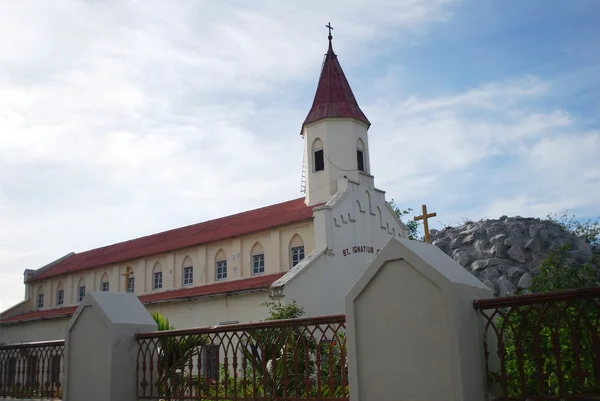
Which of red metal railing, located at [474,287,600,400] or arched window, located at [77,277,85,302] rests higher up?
arched window, located at [77,277,85,302]

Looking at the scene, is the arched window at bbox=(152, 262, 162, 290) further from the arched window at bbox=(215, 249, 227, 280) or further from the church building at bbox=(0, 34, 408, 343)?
the arched window at bbox=(215, 249, 227, 280)

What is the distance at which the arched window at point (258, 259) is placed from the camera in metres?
26.9

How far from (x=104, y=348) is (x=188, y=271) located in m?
22.3

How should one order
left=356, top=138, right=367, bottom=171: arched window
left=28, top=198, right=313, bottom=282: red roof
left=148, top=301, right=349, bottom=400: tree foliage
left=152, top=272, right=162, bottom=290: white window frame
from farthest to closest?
left=152, top=272, right=162, bottom=290: white window frame → left=356, top=138, right=367, bottom=171: arched window → left=28, top=198, right=313, bottom=282: red roof → left=148, top=301, right=349, bottom=400: tree foliage

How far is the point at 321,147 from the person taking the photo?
27766 millimetres

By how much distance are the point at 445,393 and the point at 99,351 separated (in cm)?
503

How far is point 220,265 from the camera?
2866cm

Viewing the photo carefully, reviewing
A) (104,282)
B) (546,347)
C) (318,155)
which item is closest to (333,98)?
(318,155)

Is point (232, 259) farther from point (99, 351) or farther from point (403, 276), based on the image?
point (403, 276)

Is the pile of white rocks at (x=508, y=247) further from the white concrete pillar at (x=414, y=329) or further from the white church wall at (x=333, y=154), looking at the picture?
the white concrete pillar at (x=414, y=329)

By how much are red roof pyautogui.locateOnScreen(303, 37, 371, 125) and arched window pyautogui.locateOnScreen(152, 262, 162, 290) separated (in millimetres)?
10802

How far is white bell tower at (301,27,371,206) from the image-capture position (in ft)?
89.0

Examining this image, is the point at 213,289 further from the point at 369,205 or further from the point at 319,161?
the point at 369,205

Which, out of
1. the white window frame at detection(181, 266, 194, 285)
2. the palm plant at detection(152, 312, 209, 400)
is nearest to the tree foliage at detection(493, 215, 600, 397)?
the palm plant at detection(152, 312, 209, 400)
